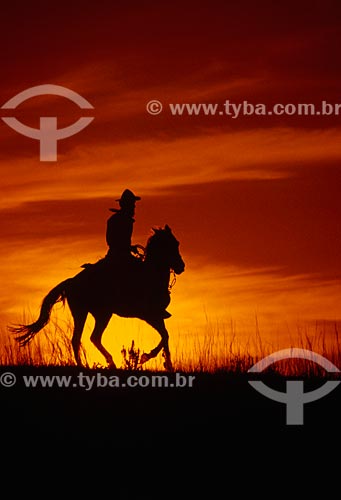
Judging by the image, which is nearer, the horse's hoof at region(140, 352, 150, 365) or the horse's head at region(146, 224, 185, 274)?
the horse's hoof at region(140, 352, 150, 365)

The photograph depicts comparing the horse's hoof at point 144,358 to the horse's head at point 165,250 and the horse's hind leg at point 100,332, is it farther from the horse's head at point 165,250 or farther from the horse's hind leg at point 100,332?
the horse's head at point 165,250

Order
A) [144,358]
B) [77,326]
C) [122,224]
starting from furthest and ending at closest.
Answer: [77,326], [122,224], [144,358]

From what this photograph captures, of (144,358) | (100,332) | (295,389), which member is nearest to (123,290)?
(100,332)

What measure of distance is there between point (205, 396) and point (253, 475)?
105 inches

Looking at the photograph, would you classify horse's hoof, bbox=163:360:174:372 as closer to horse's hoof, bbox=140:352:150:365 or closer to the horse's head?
horse's hoof, bbox=140:352:150:365

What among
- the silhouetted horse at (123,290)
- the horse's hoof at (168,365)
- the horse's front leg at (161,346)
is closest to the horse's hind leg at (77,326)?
the silhouetted horse at (123,290)

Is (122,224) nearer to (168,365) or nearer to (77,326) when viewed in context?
(77,326)

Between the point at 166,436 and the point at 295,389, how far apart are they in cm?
256

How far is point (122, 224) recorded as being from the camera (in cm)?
1939

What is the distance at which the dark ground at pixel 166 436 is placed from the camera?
42.7ft

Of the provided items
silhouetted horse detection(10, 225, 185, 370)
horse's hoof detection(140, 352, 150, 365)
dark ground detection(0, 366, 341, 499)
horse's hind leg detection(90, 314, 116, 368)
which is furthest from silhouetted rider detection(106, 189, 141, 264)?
dark ground detection(0, 366, 341, 499)

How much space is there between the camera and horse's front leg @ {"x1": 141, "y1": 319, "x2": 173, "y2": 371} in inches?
736

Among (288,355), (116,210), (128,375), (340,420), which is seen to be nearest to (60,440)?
(340,420)

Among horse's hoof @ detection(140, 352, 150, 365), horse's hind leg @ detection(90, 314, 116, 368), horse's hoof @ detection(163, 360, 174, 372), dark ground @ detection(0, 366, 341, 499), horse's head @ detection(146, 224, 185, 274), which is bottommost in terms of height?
dark ground @ detection(0, 366, 341, 499)
